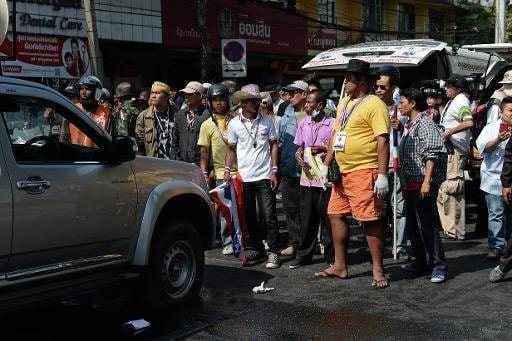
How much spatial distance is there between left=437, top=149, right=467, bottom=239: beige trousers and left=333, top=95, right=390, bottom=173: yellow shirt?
2815 mm

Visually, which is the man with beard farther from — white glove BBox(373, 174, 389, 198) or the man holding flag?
white glove BBox(373, 174, 389, 198)

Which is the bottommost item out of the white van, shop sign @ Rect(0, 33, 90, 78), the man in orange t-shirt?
the man in orange t-shirt

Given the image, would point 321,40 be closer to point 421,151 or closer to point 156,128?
point 156,128

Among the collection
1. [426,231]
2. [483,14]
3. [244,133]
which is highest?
[483,14]

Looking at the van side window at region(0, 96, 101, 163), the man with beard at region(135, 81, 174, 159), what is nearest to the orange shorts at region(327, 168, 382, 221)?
the van side window at region(0, 96, 101, 163)

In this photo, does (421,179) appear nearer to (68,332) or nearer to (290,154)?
(290,154)

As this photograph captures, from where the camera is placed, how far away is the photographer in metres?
8.04

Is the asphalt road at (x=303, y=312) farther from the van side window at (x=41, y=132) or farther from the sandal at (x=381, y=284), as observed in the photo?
the van side window at (x=41, y=132)

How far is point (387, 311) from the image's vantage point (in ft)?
17.5

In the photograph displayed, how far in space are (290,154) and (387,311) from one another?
2.45 m

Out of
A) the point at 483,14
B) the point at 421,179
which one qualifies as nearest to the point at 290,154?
the point at 421,179

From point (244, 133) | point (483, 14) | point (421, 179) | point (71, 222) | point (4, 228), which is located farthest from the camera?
point (483, 14)

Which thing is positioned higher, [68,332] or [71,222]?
[71,222]

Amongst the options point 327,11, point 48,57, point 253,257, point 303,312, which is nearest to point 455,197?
point 253,257
